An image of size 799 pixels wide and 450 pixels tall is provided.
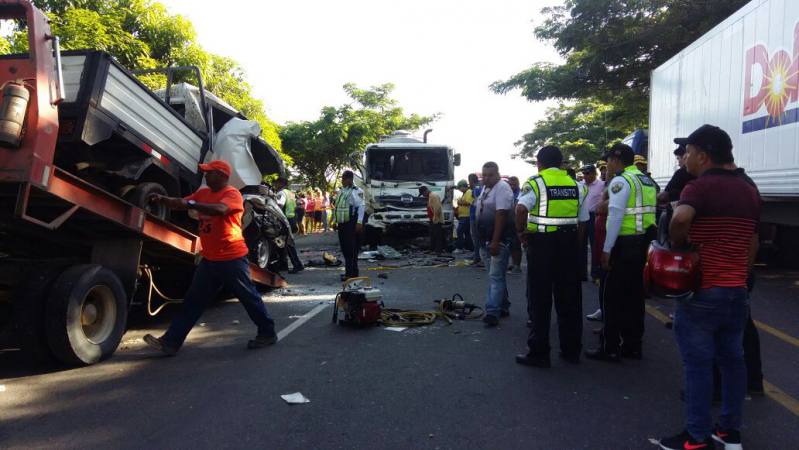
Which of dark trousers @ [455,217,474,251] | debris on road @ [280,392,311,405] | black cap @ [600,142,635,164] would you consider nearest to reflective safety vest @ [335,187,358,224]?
black cap @ [600,142,635,164]

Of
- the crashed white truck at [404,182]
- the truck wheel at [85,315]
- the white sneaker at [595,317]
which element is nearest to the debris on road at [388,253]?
the crashed white truck at [404,182]

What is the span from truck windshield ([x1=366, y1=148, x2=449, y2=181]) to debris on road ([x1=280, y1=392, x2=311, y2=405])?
1238 cm

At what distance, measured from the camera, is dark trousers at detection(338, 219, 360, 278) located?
9898 mm

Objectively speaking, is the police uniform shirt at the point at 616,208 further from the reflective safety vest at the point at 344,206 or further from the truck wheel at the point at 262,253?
the truck wheel at the point at 262,253

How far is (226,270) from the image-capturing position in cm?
556

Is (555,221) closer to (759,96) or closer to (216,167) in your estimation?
(216,167)

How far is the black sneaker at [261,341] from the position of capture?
5.80 metres

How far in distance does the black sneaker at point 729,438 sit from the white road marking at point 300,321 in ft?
13.2

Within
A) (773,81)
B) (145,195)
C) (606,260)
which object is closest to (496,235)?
(606,260)

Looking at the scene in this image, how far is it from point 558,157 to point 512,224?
2.12m

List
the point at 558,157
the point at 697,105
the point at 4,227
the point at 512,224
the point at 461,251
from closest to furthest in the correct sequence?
the point at 4,227
the point at 558,157
the point at 512,224
the point at 697,105
the point at 461,251

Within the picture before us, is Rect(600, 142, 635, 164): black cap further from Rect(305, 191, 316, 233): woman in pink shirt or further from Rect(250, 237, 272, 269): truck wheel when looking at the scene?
Rect(305, 191, 316, 233): woman in pink shirt

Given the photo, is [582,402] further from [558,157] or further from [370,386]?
[558,157]

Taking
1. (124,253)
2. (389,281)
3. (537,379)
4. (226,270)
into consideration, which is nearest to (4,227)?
(124,253)
